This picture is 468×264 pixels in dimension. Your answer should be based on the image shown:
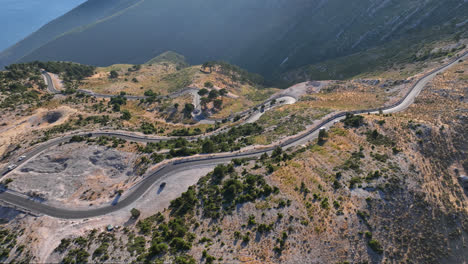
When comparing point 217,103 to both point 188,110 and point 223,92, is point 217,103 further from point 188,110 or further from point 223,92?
point 188,110

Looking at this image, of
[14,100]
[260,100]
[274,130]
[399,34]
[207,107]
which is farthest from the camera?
[399,34]

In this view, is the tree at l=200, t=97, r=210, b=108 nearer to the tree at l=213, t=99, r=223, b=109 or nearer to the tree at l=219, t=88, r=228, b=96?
the tree at l=213, t=99, r=223, b=109

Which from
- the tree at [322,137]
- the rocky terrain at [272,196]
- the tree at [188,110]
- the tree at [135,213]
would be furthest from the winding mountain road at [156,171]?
the tree at [188,110]

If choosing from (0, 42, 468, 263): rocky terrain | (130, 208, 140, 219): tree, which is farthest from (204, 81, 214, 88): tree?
(130, 208, 140, 219): tree

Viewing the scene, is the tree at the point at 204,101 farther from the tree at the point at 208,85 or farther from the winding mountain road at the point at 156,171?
the winding mountain road at the point at 156,171

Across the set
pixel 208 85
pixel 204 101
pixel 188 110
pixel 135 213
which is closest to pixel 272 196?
pixel 135 213

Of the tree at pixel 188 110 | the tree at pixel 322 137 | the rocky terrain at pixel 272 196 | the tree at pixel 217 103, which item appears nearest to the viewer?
the rocky terrain at pixel 272 196

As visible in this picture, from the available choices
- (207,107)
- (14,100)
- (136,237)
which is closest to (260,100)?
(207,107)

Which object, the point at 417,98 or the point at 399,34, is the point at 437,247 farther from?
the point at 399,34
